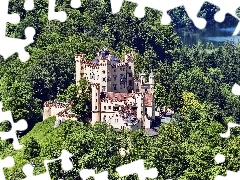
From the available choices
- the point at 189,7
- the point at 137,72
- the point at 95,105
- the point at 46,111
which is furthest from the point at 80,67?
the point at 189,7

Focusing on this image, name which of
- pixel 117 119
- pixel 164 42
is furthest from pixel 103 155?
pixel 164 42

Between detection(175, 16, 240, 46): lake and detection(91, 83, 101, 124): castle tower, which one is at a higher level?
detection(91, 83, 101, 124): castle tower

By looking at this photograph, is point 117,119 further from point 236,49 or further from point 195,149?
point 236,49

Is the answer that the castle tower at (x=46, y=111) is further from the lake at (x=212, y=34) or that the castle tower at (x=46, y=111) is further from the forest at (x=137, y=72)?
the lake at (x=212, y=34)

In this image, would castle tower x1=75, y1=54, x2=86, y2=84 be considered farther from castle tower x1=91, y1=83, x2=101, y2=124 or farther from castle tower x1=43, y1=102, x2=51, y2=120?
castle tower x1=91, y1=83, x2=101, y2=124

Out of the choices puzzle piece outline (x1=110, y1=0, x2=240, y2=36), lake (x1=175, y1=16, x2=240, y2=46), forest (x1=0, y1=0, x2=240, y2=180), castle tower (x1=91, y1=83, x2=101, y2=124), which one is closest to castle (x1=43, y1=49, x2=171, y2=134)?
castle tower (x1=91, y1=83, x2=101, y2=124)

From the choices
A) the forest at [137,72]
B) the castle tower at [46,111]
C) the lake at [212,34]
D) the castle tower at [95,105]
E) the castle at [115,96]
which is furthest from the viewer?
the lake at [212,34]

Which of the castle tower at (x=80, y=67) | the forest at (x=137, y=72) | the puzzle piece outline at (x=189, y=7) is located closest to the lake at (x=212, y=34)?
the forest at (x=137, y=72)
